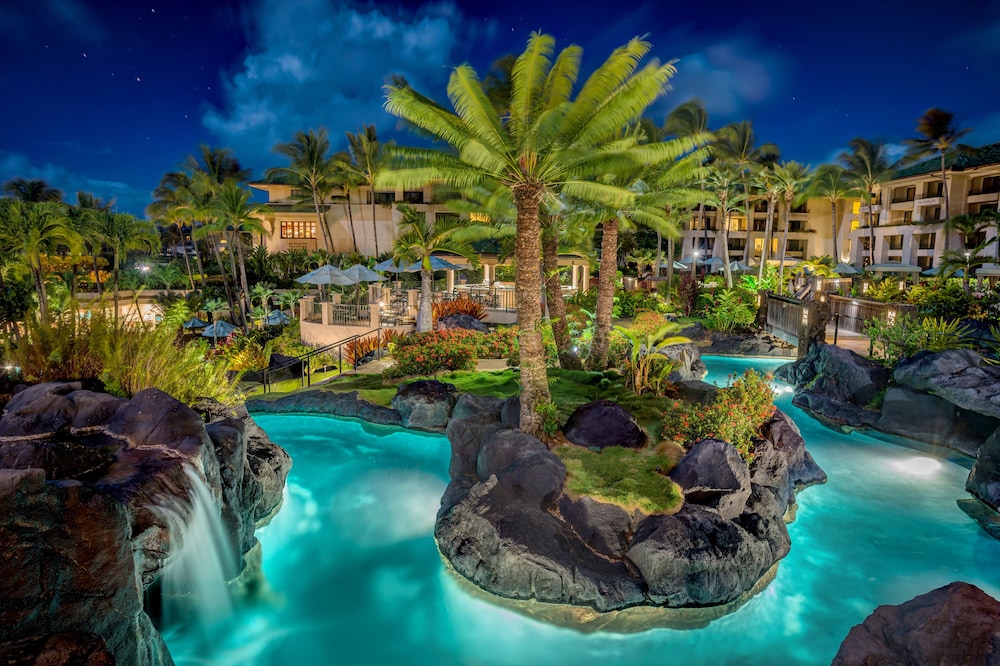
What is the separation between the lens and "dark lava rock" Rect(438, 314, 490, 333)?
23781 mm

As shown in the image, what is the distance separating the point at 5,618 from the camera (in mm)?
4207

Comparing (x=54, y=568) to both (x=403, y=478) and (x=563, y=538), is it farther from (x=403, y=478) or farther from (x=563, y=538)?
(x=403, y=478)

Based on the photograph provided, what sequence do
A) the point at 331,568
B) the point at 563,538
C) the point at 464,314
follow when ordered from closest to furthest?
the point at 563,538
the point at 331,568
the point at 464,314

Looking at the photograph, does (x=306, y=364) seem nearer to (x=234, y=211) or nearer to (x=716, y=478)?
(x=234, y=211)

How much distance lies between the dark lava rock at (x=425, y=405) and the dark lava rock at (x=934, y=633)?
1063cm

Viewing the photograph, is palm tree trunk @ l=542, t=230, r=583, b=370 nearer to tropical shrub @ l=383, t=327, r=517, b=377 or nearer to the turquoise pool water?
tropical shrub @ l=383, t=327, r=517, b=377

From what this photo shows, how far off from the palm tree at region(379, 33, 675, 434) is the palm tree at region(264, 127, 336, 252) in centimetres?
3251

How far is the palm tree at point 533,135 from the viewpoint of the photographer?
1018 cm

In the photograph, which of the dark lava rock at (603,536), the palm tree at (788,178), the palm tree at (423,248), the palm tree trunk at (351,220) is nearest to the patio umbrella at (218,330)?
the palm tree at (423,248)

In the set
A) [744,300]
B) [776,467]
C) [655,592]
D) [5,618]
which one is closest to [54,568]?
[5,618]

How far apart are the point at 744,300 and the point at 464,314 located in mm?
13819

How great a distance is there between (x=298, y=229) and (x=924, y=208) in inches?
2134

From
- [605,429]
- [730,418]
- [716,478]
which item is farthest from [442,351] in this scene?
[716,478]

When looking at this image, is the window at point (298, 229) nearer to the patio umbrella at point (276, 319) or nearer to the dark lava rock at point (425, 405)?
the patio umbrella at point (276, 319)
